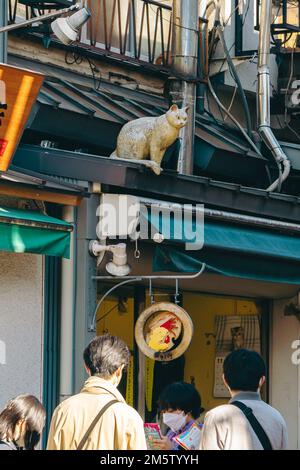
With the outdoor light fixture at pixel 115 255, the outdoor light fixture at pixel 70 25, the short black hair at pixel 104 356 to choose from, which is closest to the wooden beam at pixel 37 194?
the outdoor light fixture at pixel 115 255

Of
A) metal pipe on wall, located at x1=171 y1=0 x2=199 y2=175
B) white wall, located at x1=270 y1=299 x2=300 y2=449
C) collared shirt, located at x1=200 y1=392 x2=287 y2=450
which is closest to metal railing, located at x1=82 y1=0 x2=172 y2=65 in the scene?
metal pipe on wall, located at x1=171 y1=0 x2=199 y2=175

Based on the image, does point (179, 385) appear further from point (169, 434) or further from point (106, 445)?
point (106, 445)

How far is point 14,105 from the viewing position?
12.9 m

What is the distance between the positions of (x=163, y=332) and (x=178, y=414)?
4232mm

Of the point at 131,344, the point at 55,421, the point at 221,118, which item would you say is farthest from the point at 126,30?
the point at 55,421

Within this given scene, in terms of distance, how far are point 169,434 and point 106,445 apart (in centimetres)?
168

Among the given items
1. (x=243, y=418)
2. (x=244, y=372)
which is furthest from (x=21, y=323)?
(x=243, y=418)

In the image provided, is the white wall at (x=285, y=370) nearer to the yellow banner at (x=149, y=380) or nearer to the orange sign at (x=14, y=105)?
the yellow banner at (x=149, y=380)

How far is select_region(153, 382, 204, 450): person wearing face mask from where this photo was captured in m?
9.81

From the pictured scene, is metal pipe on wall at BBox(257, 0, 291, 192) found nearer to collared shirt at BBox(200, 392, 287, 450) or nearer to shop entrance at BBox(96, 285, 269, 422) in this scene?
shop entrance at BBox(96, 285, 269, 422)

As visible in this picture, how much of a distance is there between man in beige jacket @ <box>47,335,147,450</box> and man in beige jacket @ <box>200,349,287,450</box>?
522 millimetres

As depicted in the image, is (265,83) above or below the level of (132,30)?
below

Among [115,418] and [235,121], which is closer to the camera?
[115,418]

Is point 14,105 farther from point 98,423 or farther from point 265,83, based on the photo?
point 265,83
